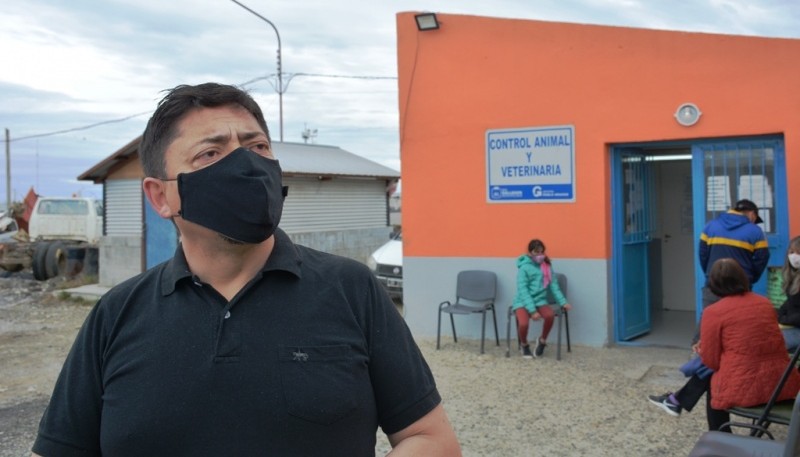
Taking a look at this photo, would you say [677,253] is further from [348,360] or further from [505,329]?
[348,360]

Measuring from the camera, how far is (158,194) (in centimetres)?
177

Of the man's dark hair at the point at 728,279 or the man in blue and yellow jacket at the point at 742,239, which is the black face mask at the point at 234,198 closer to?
the man's dark hair at the point at 728,279

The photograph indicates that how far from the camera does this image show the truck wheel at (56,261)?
16.5 metres

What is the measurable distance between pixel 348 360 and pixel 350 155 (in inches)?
690

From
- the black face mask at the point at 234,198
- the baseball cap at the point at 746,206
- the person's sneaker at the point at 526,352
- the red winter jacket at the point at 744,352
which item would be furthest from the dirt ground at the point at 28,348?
the baseball cap at the point at 746,206

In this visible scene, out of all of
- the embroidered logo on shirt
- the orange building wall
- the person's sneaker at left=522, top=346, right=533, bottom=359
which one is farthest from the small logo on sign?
the orange building wall

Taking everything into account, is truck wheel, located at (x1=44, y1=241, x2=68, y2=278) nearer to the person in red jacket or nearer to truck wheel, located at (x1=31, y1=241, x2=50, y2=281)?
truck wheel, located at (x1=31, y1=241, x2=50, y2=281)

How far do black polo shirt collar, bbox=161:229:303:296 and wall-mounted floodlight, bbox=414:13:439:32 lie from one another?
7107 mm

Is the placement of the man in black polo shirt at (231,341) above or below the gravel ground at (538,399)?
above

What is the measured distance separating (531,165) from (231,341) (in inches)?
268

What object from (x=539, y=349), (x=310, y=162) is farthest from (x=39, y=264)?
(x=539, y=349)

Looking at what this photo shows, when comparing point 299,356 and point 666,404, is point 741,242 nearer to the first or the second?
point 666,404

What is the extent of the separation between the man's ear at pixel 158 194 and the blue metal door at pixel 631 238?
673 cm

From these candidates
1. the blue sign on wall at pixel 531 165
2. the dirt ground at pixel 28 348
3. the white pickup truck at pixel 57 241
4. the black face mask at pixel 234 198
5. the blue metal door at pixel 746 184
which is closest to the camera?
the black face mask at pixel 234 198
